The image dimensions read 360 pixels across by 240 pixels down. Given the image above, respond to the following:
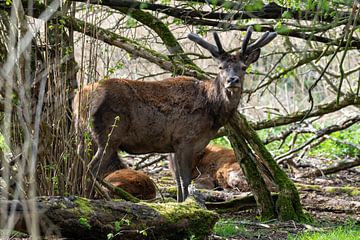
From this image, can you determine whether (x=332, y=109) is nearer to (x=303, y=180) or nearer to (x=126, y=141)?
(x=303, y=180)

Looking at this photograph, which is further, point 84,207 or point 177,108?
point 177,108

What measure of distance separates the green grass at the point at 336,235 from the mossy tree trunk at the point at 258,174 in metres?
1.01

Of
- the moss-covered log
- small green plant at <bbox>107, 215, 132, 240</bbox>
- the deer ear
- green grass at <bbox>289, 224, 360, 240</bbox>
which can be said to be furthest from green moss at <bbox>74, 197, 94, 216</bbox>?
the deer ear

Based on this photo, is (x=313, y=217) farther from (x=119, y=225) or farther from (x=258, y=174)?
(x=119, y=225)

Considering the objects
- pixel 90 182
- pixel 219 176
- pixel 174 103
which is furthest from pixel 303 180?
pixel 90 182

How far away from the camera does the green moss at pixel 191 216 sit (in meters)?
6.04

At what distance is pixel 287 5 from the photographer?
819 cm

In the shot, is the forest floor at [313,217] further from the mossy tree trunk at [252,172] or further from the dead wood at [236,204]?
the mossy tree trunk at [252,172]

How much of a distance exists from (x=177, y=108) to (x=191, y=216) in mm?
3399

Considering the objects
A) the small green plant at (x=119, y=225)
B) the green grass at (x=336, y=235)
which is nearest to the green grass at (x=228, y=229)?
the green grass at (x=336, y=235)

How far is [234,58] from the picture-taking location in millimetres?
9234

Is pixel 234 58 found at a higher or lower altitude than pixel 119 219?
higher

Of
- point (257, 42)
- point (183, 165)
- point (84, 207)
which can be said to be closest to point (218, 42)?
point (257, 42)

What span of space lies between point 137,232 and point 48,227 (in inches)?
32.4
